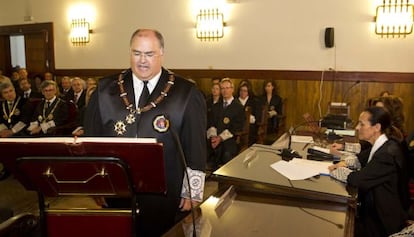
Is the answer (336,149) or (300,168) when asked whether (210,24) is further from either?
(300,168)

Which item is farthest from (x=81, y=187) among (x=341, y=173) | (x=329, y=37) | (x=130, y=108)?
(x=329, y=37)

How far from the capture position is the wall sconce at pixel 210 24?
5.70 metres

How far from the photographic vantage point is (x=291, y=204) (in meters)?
1.53

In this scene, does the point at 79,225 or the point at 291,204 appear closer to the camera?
the point at 79,225

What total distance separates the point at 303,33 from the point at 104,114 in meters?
4.12

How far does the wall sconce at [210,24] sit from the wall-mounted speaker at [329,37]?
1.54 m

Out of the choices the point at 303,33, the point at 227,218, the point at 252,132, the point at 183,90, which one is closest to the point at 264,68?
the point at 303,33

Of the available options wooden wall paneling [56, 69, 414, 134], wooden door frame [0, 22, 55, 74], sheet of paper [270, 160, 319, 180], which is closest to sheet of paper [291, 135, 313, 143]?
sheet of paper [270, 160, 319, 180]

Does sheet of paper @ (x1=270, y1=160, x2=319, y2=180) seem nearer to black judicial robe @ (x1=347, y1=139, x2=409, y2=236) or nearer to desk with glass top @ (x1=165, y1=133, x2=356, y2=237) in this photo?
desk with glass top @ (x1=165, y1=133, x2=356, y2=237)

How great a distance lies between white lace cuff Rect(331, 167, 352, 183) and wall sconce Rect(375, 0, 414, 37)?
347cm

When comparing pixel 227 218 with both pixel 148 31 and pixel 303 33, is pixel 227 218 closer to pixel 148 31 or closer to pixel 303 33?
pixel 148 31

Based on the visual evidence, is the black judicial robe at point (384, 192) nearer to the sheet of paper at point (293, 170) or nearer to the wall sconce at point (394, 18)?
the sheet of paper at point (293, 170)

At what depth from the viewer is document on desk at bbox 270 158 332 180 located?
183 cm

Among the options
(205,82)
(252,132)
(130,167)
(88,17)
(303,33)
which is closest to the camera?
(130,167)
